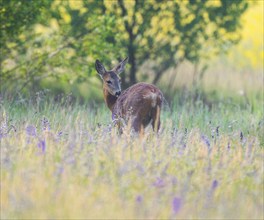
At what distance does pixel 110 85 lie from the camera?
36.3 ft

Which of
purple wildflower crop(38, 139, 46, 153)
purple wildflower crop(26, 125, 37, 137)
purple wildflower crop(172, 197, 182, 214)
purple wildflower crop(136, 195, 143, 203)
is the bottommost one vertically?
purple wildflower crop(172, 197, 182, 214)

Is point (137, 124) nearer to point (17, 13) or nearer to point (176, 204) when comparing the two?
point (176, 204)

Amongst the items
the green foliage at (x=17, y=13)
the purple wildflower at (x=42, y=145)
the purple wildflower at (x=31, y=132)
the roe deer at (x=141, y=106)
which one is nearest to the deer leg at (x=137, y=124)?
the roe deer at (x=141, y=106)

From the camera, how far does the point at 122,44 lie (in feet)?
52.5

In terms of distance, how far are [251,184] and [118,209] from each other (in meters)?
1.42

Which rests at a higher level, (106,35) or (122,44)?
(106,35)

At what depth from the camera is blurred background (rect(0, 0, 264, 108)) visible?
14047 mm

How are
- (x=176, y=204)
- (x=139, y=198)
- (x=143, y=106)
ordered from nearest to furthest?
(x=176, y=204), (x=139, y=198), (x=143, y=106)

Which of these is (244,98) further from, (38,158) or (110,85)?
(38,158)

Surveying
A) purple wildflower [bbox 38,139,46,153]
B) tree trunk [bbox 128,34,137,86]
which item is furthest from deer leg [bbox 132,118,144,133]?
tree trunk [bbox 128,34,137,86]

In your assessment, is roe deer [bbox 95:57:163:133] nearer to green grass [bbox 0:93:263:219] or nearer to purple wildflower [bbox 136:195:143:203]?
green grass [bbox 0:93:263:219]

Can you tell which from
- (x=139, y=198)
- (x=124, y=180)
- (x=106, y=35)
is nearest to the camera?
(x=139, y=198)

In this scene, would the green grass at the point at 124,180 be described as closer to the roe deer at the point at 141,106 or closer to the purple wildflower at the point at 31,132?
the purple wildflower at the point at 31,132

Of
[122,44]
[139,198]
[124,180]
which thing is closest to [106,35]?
[122,44]
